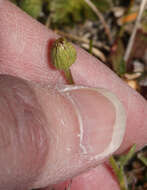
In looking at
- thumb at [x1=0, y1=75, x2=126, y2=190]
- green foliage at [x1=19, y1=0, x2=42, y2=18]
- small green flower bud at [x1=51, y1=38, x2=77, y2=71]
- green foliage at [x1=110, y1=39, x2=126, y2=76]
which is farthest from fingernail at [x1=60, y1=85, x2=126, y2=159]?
green foliage at [x1=19, y1=0, x2=42, y2=18]

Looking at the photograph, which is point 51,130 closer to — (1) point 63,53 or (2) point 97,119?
(2) point 97,119

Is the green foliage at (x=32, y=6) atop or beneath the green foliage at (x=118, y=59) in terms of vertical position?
atop

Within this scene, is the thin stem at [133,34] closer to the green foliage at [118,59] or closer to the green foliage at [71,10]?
the green foliage at [118,59]

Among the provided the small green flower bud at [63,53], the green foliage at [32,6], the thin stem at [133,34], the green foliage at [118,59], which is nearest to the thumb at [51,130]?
the small green flower bud at [63,53]

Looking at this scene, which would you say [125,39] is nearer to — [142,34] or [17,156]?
[142,34]

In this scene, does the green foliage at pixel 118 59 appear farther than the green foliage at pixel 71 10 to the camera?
No

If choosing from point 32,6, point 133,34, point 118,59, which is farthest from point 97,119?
point 32,6

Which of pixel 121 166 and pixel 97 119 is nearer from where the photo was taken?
pixel 97 119

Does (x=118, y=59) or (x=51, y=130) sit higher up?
(x=118, y=59)
